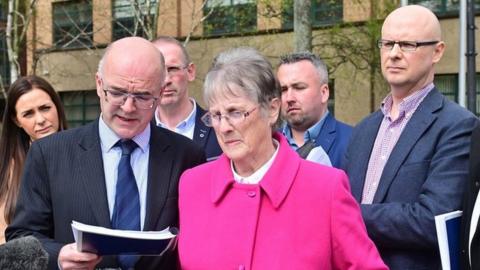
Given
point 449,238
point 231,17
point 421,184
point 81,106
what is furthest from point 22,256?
point 81,106

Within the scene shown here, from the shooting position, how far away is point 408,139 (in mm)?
3178

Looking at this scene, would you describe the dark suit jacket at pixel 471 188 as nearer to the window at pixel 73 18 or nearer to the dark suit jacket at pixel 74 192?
the dark suit jacket at pixel 74 192

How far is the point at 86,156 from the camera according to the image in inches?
115

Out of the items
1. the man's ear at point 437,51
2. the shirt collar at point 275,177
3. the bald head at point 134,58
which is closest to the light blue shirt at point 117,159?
the bald head at point 134,58

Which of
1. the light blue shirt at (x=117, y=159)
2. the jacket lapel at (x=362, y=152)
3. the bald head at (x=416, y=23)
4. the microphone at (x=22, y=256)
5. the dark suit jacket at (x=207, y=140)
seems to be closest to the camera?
the microphone at (x=22, y=256)

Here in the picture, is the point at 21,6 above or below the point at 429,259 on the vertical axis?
above

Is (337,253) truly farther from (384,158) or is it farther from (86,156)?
(86,156)

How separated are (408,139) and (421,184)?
0.24 m

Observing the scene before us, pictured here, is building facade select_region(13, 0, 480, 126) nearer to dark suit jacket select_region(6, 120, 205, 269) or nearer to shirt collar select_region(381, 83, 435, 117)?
shirt collar select_region(381, 83, 435, 117)

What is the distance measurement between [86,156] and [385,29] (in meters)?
1.71

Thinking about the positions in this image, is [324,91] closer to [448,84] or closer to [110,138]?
[110,138]

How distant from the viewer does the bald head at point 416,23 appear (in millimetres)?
3268

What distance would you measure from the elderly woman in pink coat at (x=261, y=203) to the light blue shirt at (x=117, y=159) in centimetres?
37

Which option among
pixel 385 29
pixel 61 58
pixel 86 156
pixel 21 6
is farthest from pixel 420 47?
pixel 61 58
